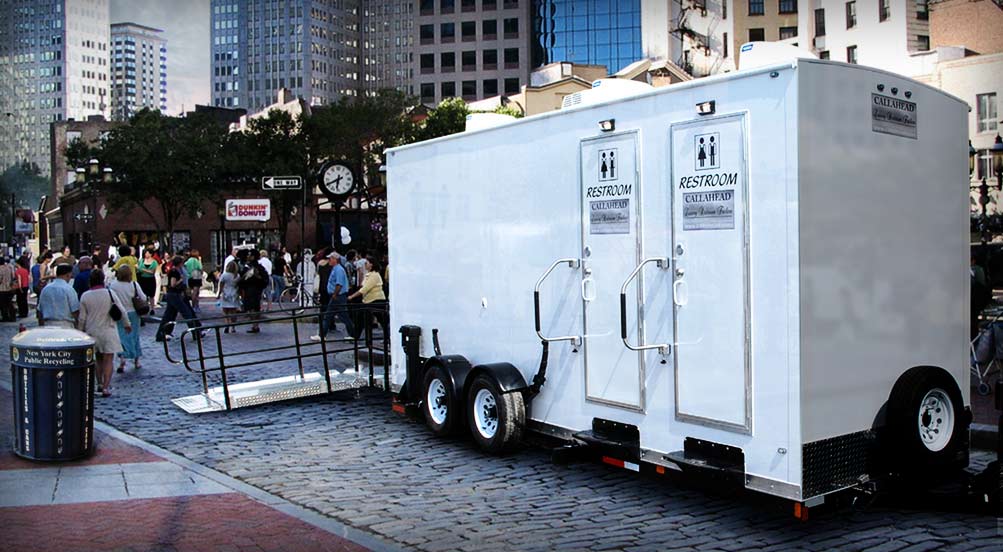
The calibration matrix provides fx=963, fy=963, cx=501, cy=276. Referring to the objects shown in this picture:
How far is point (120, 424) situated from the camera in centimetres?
1116

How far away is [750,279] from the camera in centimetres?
661

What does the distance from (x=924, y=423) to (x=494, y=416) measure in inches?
149

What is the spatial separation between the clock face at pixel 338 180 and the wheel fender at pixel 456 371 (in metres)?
11.4

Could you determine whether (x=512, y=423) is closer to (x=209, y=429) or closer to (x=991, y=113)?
(x=209, y=429)

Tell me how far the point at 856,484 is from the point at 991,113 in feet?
166

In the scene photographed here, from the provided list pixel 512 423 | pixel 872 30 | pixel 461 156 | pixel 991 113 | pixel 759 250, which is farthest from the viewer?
pixel 872 30

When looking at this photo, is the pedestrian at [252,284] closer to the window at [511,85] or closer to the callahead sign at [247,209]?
the callahead sign at [247,209]

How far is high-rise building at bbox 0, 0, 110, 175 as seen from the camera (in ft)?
48.2

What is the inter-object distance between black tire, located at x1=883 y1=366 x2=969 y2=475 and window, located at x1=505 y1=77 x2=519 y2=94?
122m

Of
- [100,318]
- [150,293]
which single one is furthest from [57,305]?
[150,293]

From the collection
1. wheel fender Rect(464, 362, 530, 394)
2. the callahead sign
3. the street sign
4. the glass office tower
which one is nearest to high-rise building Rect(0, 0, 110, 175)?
the street sign

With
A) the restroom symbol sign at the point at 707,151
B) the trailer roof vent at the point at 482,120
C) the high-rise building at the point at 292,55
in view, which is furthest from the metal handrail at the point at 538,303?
the high-rise building at the point at 292,55

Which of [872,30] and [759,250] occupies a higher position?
[872,30]

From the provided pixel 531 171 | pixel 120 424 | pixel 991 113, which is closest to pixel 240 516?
pixel 531 171
